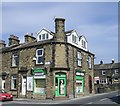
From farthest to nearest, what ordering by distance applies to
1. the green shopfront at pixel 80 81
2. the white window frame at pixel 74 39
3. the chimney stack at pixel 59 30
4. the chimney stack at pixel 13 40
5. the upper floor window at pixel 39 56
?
the chimney stack at pixel 13 40 < the white window frame at pixel 74 39 < the green shopfront at pixel 80 81 < the upper floor window at pixel 39 56 < the chimney stack at pixel 59 30

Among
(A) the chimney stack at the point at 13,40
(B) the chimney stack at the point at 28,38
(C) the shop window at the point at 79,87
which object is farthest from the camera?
(A) the chimney stack at the point at 13,40

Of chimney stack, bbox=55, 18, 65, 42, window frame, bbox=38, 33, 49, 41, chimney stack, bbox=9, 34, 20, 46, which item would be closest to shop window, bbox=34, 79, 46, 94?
chimney stack, bbox=55, 18, 65, 42

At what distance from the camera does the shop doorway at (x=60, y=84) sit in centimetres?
2630

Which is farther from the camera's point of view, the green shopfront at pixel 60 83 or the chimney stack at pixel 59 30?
the chimney stack at pixel 59 30

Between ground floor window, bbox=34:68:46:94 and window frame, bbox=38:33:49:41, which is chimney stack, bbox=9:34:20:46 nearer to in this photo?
window frame, bbox=38:33:49:41

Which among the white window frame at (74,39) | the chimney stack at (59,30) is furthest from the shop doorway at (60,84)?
the white window frame at (74,39)

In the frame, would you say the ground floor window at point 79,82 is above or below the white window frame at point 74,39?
below

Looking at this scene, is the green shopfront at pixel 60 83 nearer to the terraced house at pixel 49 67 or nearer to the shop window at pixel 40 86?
the terraced house at pixel 49 67

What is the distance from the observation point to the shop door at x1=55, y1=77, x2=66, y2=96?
86.3ft

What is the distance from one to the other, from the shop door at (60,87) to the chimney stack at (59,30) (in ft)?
15.4

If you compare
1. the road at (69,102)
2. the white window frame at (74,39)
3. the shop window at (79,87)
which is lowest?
the road at (69,102)

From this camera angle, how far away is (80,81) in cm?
3000

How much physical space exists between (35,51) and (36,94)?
523 cm

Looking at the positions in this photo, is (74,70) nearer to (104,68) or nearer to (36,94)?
(36,94)
